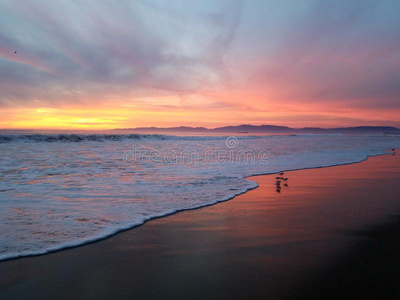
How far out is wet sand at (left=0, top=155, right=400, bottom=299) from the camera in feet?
8.38

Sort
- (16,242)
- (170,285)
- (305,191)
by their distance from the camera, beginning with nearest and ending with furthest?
(170,285) < (16,242) < (305,191)

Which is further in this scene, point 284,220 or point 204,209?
point 204,209

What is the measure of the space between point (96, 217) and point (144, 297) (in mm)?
2496

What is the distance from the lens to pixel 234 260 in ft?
10.3

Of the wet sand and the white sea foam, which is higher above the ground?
the white sea foam

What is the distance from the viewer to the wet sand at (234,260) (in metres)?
2.55


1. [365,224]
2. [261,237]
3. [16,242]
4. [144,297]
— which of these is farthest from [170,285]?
[365,224]

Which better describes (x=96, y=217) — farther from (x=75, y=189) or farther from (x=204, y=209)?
(x=75, y=189)

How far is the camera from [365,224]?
4270 millimetres

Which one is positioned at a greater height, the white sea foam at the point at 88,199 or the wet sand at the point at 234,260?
the white sea foam at the point at 88,199

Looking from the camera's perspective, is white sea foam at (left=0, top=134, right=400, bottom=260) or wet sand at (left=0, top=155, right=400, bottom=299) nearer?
wet sand at (left=0, top=155, right=400, bottom=299)

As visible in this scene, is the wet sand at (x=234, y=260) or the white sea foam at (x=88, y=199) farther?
the white sea foam at (x=88, y=199)

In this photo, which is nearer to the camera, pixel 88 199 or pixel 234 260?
pixel 234 260

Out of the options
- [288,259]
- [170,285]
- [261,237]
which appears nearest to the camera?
[170,285]
